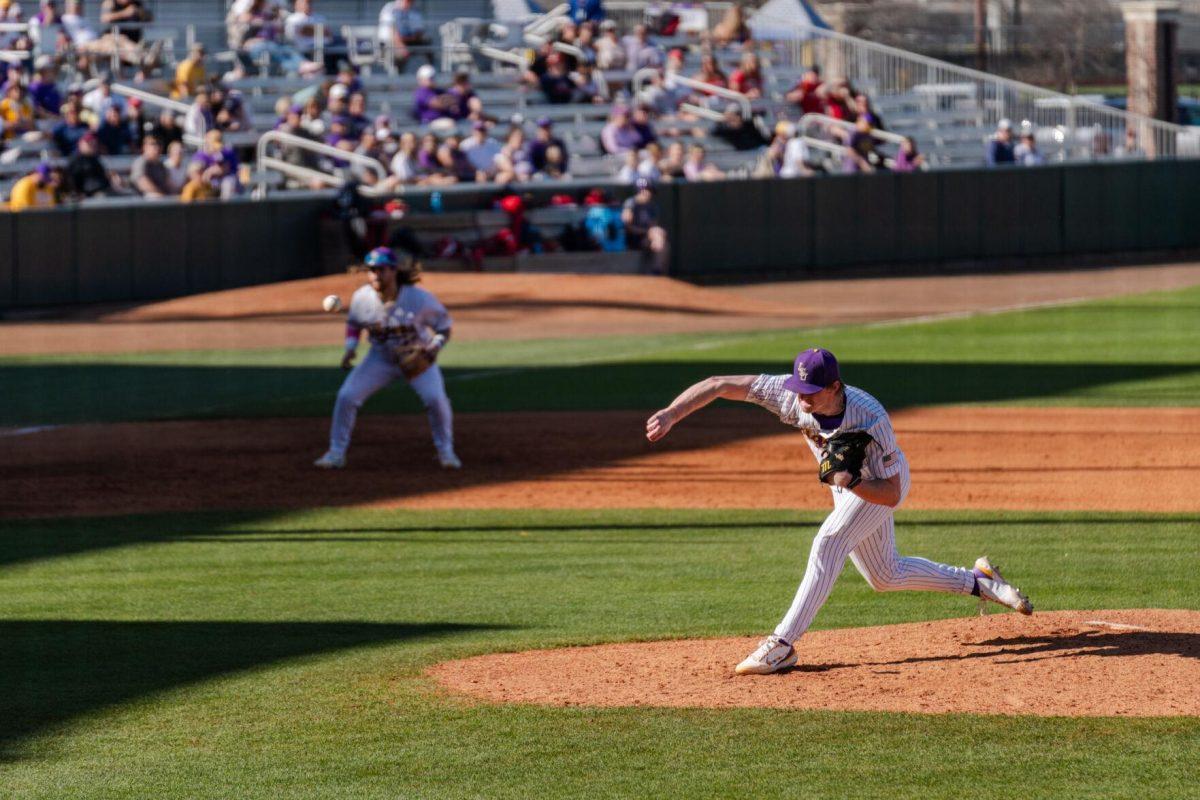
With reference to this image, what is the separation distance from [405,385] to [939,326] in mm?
7980

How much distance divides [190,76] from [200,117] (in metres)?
1.80

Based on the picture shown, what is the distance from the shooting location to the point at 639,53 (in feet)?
117

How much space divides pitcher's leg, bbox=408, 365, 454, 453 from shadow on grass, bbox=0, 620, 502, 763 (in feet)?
16.1

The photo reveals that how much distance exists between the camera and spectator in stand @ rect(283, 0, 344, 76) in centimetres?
3291

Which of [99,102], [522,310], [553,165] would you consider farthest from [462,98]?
[522,310]

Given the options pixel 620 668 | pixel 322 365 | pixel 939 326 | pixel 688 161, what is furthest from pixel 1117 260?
pixel 620 668

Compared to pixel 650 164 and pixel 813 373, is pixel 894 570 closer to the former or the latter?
pixel 813 373

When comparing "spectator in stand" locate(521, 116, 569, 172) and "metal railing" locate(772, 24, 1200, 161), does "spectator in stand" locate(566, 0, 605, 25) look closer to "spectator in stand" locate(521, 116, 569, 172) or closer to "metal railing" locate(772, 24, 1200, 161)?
"metal railing" locate(772, 24, 1200, 161)

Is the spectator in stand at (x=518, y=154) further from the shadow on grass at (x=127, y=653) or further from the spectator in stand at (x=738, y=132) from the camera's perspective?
the shadow on grass at (x=127, y=653)

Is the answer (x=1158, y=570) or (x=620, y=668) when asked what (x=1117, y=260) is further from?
(x=620, y=668)

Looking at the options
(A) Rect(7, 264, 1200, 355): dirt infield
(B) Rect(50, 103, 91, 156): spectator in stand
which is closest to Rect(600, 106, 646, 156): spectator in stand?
(A) Rect(7, 264, 1200, 355): dirt infield

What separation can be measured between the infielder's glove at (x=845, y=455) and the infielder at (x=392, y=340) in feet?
22.3

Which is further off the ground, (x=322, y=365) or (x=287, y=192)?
(x=287, y=192)

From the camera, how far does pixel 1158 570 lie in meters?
10.3
